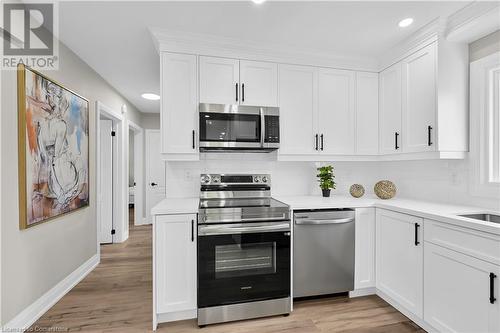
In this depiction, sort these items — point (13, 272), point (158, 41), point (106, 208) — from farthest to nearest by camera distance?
1. point (106, 208)
2. point (158, 41)
3. point (13, 272)

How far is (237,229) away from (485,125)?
7.40 ft

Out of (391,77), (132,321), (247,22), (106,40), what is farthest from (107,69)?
(391,77)

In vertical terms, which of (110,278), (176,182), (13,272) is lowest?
(110,278)

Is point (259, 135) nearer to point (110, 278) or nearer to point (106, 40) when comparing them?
point (106, 40)

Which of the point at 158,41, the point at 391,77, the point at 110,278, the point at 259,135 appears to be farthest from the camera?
the point at 110,278

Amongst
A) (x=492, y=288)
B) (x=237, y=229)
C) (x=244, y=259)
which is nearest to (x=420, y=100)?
(x=492, y=288)

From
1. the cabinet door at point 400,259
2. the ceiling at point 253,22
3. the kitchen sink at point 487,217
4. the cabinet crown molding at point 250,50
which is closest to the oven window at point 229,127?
the cabinet crown molding at point 250,50

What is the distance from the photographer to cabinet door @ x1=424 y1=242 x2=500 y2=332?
60.1 inches

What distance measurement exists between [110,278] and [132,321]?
105cm

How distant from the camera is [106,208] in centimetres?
416

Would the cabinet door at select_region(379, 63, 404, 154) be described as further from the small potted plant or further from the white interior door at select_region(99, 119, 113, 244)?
the white interior door at select_region(99, 119, 113, 244)

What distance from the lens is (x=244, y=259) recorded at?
7.08ft

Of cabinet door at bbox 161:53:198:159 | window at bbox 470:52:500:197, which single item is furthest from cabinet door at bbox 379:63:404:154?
cabinet door at bbox 161:53:198:159

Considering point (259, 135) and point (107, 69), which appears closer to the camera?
point (259, 135)
